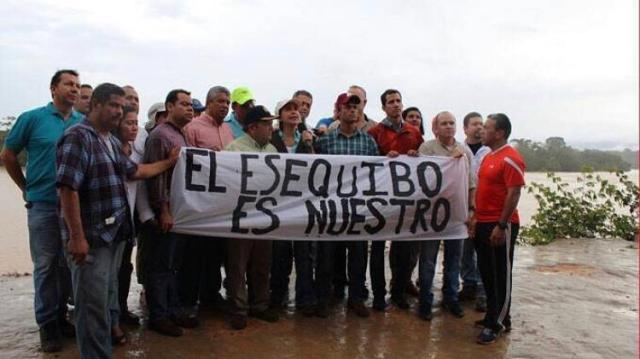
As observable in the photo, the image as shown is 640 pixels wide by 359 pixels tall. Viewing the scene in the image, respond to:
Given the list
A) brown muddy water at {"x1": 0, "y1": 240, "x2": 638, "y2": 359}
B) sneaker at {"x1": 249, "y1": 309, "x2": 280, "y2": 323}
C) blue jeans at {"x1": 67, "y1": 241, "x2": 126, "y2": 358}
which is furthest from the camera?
sneaker at {"x1": 249, "y1": 309, "x2": 280, "y2": 323}

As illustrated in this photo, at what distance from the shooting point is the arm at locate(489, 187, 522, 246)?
4.35 m

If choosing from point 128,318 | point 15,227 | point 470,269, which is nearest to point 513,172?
point 470,269

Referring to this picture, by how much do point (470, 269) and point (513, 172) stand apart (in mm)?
1762

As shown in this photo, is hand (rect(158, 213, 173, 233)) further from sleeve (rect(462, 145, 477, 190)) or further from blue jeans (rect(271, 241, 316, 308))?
sleeve (rect(462, 145, 477, 190))

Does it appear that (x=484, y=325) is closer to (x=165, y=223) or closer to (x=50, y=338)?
(x=165, y=223)

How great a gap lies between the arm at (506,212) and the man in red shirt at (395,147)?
0.99 m

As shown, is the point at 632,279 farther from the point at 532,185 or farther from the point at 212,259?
the point at 212,259

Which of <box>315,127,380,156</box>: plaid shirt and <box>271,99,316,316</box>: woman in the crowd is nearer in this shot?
<box>271,99,316,316</box>: woman in the crowd

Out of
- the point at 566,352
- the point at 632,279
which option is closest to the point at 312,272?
the point at 566,352

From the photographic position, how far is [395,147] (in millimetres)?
5328

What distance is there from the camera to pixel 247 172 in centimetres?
473

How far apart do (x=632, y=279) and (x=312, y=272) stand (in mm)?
4956

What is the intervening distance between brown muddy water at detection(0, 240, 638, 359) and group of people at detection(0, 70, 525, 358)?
15 cm

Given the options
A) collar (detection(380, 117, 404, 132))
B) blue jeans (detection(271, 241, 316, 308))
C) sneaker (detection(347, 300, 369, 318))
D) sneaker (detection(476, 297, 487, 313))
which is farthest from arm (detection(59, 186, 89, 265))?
sneaker (detection(476, 297, 487, 313))
